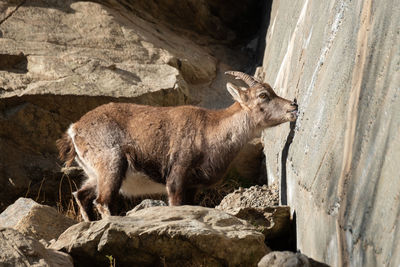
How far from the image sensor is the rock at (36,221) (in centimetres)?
629

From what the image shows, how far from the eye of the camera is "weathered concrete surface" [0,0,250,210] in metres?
9.30

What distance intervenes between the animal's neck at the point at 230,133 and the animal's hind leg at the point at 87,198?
4.97 ft

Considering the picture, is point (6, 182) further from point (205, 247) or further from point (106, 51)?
point (205, 247)

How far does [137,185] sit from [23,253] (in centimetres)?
339

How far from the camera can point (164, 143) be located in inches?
305

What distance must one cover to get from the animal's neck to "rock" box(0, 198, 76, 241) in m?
1.93

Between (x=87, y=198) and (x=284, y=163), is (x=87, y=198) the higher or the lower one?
the lower one

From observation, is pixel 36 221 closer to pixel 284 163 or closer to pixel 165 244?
pixel 165 244

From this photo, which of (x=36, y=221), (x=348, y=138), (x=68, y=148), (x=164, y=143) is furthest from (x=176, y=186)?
(x=348, y=138)

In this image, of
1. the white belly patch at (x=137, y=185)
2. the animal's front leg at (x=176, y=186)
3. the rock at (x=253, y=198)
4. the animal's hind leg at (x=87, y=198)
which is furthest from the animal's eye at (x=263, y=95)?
the animal's hind leg at (x=87, y=198)

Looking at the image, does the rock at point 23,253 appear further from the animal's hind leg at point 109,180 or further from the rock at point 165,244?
the animal's hind leg at point 109,180

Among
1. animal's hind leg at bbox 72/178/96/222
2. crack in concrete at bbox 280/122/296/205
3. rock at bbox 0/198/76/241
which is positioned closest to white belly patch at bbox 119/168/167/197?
animal's hind leg at bbox 72/178/96/222

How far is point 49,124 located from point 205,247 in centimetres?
493

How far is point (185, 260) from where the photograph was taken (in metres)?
5.12
